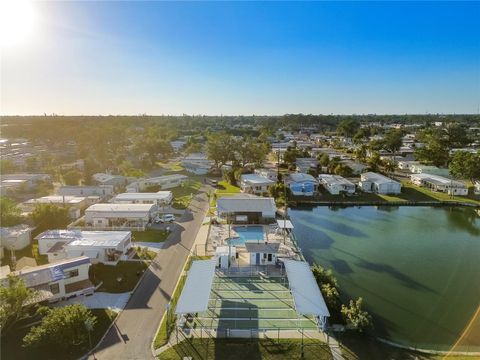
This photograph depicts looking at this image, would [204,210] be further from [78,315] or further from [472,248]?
[472,248]

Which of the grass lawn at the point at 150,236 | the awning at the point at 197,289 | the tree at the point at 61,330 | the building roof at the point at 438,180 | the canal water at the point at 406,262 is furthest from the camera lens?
the building roof at the point at 438,180

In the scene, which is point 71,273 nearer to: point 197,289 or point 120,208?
point 197,289

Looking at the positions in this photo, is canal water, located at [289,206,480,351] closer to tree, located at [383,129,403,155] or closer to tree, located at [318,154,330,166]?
tree, located at [318,154,330,166]

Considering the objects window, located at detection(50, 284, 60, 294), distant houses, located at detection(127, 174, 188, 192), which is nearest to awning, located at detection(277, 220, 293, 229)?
window, located at detection(50, 284, 60, 294)

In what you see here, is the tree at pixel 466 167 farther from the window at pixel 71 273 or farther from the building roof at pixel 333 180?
the window at pixel 71 273

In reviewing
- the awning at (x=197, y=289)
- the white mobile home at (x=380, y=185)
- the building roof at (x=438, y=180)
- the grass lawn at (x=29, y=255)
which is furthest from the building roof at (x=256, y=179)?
the grass lawn at (x=29, y=255)

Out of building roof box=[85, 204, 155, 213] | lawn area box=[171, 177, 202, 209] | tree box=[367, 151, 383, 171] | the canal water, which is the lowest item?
the canal water
